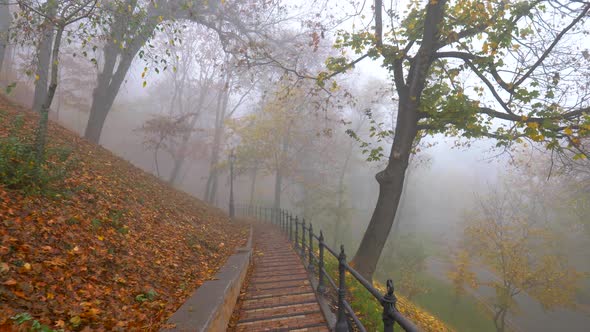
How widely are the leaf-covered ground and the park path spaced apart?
1014mm

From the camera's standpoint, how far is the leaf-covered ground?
2.95 metres

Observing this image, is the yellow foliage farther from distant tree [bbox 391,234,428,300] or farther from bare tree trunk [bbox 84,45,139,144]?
bare tree trunk [bbox 84,45,139,144]

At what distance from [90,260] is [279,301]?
3197 millimetres

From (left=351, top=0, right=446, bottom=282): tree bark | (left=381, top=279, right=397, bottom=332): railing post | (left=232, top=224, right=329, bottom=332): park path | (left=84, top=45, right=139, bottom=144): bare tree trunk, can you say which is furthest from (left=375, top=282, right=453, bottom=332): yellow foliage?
(left=84, top=45, right=139, bottom=144): bare tree trunk

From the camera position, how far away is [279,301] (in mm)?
5492

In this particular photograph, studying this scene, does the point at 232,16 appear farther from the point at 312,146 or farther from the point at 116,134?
the point at 116,134

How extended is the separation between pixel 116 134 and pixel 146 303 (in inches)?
1715

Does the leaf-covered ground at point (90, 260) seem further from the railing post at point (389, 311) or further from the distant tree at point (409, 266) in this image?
the distant tree at point (409, 266)

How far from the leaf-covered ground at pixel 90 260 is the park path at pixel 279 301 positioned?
1.01m

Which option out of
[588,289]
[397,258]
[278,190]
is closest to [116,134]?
[278,190]

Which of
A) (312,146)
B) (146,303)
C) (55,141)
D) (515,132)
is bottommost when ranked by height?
(146,303)

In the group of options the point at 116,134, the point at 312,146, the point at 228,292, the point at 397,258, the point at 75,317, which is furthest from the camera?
the point at 116,134

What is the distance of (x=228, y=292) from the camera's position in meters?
4.58

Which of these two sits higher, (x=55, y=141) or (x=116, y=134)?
(x=116, y=134)
